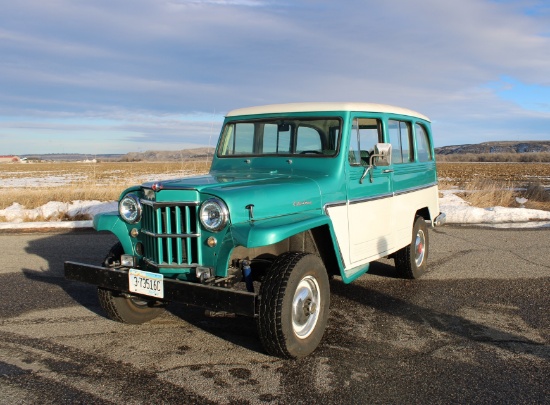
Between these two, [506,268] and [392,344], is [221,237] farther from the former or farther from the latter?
[506,268]

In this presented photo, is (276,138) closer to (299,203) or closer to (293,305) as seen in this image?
(299,203)

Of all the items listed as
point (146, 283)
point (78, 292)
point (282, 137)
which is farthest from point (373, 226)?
point (78, 292)

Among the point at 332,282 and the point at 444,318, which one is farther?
the point at 332,282

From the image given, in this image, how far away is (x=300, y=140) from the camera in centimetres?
524

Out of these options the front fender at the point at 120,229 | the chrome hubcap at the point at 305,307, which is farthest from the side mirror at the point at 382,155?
the front fender at the point at 120,229

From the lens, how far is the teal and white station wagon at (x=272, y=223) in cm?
374

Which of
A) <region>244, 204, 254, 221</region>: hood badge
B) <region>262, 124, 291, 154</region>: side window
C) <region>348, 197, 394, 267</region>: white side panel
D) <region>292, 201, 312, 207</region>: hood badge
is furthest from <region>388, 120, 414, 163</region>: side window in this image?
<region>244, 204, 254, 221</region>: hood badge

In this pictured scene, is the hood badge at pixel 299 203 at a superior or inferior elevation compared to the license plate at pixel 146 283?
superior

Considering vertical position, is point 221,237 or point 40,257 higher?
point 221,237

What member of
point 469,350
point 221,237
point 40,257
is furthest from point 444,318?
point 40,257

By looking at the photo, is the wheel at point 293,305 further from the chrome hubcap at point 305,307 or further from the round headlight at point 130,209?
the round headlight at point 130,209

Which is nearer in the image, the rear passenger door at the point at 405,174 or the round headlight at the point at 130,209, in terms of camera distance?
the round headlight at the point at 130,209

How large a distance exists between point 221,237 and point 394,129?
2970 mm

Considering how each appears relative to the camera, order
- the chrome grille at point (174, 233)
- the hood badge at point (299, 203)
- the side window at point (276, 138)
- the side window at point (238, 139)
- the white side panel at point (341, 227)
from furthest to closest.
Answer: the side window at point (238, 139), the side window at point (276, 138), the white side panel at point (341, 227), the hood badge at point (299, 203), the chrome grille at point (174, 233)
